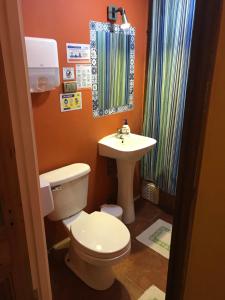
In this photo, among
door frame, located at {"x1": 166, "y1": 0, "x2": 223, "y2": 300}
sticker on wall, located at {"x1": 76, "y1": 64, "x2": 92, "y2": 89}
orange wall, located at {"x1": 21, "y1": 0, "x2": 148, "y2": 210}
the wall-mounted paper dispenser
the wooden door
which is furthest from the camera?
sticker on wall, located at {"x1": 76, "y1": 64, "x2": 92, "y2": 89}

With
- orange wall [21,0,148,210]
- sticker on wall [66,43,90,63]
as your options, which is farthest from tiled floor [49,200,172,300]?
sticker on wall [66,43,90,63]

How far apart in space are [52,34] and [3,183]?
1208 mm

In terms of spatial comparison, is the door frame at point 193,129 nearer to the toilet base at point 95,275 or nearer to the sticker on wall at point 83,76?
the toilet base at point 95,275

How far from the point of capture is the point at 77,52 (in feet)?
5.75

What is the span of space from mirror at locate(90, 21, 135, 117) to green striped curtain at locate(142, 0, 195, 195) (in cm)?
23

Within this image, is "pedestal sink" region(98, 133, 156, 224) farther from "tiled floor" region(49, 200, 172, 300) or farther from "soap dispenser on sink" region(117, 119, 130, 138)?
"tiled floor" region(49, 200, 172, 300)

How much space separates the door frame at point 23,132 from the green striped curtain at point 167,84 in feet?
5.24

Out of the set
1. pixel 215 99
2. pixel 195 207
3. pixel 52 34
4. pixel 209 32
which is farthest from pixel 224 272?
pixel 52 34

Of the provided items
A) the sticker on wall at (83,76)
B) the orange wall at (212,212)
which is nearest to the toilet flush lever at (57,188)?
the sticker on wall at (83,76)

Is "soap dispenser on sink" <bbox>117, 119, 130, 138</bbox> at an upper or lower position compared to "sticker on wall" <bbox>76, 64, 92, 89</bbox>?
lower

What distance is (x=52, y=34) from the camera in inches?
62.7

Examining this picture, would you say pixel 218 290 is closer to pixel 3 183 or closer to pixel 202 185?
pixel 202 185

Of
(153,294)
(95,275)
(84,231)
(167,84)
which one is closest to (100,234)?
(84,231)

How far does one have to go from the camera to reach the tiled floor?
5.43ft
